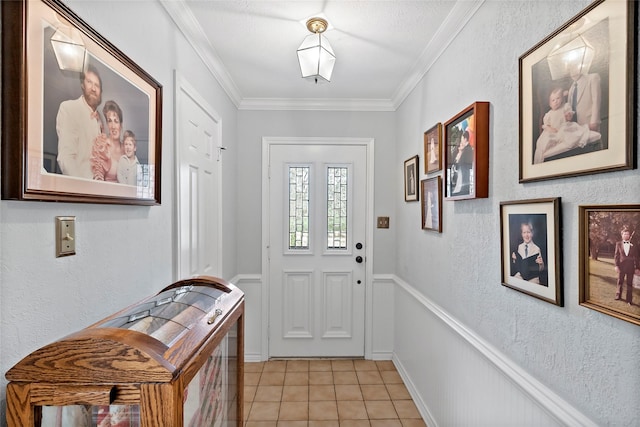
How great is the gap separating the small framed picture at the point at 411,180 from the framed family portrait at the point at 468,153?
601 mm

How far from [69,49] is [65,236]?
52 centimetres

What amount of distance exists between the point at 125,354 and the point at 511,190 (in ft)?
4.60

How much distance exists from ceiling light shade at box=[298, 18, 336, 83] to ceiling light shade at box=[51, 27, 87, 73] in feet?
3.64

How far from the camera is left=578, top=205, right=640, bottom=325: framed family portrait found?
83cm

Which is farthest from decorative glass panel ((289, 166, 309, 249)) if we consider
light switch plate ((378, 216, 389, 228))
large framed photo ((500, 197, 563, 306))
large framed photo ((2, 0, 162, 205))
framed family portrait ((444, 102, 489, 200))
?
large framed photo ((500, 197, 563, 306))

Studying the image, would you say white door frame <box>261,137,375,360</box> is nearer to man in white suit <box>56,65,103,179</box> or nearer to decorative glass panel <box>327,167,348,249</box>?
decorative glass panel <box>327,167,348,249</box>

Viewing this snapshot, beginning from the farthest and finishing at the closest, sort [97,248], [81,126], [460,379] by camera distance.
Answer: [460,379]
[97,248]
[81,126]

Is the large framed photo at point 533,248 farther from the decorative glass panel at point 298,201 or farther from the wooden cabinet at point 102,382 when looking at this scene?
the decorative glass panel at point 298,201

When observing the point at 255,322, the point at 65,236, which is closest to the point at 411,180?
the point at 255,322

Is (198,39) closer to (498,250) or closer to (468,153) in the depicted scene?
(468,153)

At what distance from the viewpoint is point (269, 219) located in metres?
3.24

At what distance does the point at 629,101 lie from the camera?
0.83m

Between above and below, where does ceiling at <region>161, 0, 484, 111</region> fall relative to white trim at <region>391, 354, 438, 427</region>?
above

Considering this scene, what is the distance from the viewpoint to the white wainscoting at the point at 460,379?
1185 millimetres
